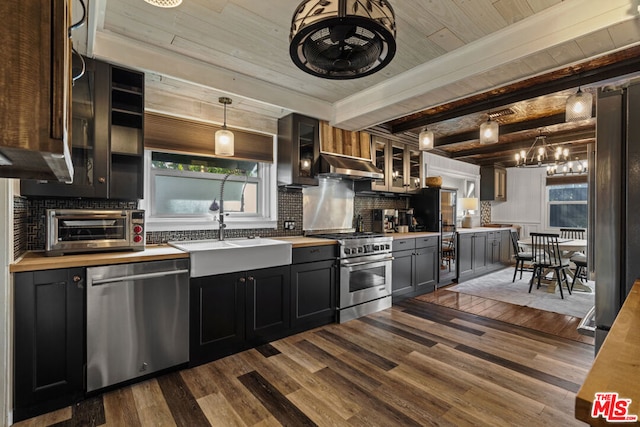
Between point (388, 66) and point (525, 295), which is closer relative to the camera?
point (388, 66)

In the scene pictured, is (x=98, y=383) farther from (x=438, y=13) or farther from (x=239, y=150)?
(x=438, y=13)

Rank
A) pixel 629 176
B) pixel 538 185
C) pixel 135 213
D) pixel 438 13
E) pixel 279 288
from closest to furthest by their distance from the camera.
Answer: pixel 629 176 → pixel 438 13 → pixel 135 213 → pixel 279 288 → pixel 538 185

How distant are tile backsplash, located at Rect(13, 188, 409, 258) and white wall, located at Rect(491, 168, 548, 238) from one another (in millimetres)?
4427

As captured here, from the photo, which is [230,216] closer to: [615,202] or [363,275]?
[363,275]

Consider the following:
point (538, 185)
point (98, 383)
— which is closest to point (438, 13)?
point (98, 383)

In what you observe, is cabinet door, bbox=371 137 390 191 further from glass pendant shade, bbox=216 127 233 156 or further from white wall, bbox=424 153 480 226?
glass pendant shade, bbox=216 127 233 156

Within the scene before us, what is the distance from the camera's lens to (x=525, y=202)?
736 cm

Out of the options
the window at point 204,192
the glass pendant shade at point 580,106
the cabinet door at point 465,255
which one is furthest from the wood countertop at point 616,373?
the cabinet door at point 465,255

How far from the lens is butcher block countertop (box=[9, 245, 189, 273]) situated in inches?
71.2

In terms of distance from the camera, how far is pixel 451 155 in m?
6.26

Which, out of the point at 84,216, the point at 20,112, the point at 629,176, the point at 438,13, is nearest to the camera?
the point at 20,112

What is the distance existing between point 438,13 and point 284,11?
1.01 metres

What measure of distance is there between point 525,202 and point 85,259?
8.47 meters

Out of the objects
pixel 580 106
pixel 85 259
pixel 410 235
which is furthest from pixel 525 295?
pixel 85 259
